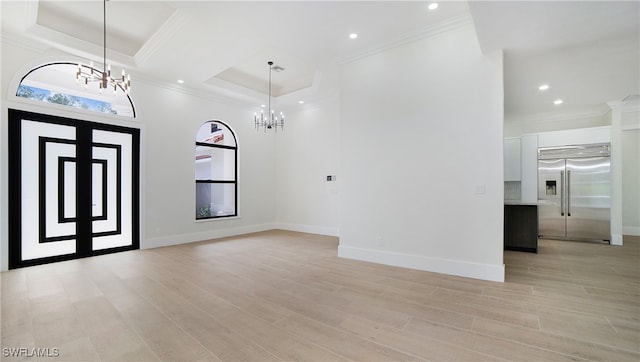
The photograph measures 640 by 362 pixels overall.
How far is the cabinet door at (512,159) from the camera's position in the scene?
23.2ft

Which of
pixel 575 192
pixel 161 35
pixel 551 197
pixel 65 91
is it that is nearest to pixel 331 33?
pixel 161 35

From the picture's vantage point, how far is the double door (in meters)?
6.20

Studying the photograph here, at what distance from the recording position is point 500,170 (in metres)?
3.55

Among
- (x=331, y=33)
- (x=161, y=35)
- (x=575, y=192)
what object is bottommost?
(x=575, y=192)

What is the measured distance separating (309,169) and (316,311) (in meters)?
5.21

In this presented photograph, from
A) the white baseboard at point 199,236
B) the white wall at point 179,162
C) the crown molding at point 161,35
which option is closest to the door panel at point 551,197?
the white baseboard at point 199,236

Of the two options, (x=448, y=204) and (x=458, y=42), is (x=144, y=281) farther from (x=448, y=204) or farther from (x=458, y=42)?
(x=458, y=42)

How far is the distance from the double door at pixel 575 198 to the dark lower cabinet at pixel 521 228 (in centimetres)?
212

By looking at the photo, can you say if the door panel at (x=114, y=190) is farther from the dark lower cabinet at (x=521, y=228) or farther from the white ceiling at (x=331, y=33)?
the dark lower cabinet at (x=521, y=228)

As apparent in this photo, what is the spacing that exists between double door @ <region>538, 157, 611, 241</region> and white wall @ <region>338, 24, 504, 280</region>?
448 cm

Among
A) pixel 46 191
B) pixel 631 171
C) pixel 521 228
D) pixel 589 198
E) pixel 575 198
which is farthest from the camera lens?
pixel 631 171

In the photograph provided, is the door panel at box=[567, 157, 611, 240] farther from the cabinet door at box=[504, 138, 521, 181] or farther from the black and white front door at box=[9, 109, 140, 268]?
the black and white front door at box=[9, 109, 140, 268]

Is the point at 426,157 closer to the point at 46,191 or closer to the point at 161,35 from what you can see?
the point at 161,35

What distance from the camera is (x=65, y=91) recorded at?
4.78 metres
